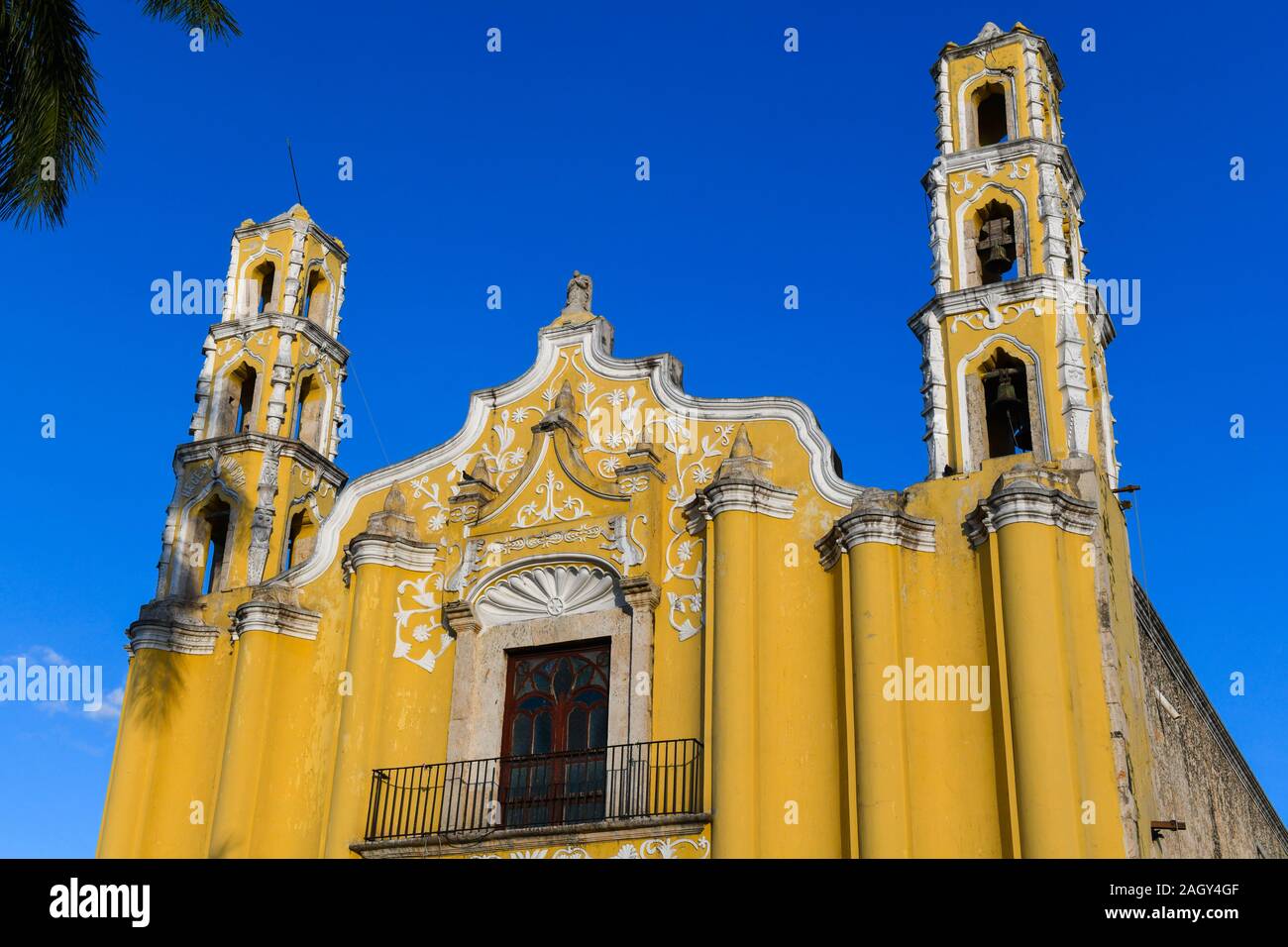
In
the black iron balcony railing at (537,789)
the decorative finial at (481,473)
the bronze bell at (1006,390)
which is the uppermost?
the bronze bell at (1006,390)

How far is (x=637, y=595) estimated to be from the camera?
660 inches

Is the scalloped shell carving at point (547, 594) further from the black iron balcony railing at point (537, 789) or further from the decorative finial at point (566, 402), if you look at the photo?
the decorative finial at point (566, 402)

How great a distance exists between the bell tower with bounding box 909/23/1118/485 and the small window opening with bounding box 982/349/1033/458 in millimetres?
15

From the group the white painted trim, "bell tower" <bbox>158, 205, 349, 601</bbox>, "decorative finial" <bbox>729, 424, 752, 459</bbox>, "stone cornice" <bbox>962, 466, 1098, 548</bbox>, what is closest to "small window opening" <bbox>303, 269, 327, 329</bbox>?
"bell tower" <bbox>158, 205, 349, 601</bbox>

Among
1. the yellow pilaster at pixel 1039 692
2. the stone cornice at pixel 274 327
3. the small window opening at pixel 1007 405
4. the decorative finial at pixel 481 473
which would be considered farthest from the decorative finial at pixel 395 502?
the yellow pilaster at pixel 1039 692

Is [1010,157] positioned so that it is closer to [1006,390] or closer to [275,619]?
[1006,390]

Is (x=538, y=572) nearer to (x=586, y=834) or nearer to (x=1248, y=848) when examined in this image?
(x=586, y=834)

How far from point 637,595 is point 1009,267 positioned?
564 cm

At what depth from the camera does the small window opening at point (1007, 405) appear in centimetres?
1692

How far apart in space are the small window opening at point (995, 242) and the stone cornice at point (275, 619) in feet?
27.9

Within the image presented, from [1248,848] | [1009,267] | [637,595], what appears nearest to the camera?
[637,595]

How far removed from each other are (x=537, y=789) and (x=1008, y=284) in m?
7.23

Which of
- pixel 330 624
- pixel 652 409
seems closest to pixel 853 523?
pixel 652 409
